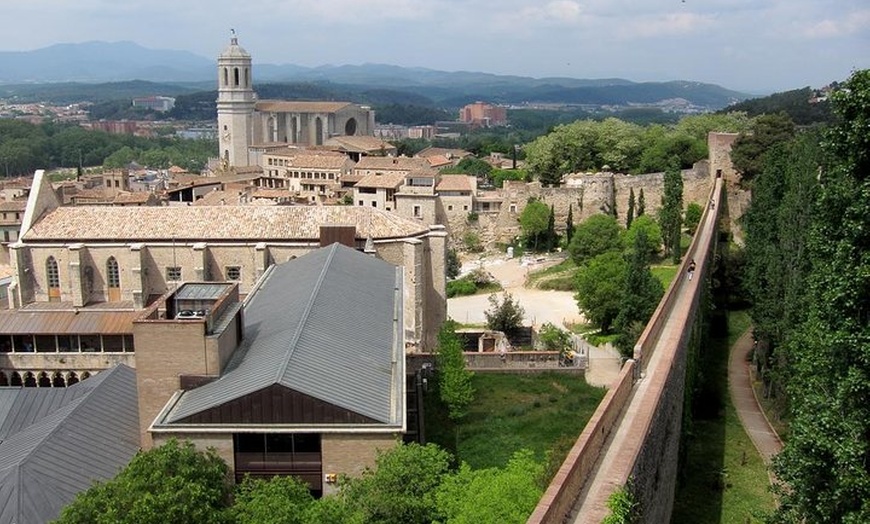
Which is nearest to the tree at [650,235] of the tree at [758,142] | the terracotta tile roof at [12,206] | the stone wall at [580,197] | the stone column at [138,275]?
the stone wall at [580,197]

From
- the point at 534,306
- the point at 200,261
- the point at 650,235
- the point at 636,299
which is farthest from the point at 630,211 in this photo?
the point at 200,261

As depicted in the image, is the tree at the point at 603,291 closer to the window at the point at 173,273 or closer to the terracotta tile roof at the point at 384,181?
the window at the point at 173,273

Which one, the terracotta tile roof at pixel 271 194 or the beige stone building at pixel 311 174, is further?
the beige stone building at pixel 311 174

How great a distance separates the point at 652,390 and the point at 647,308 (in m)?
16.9

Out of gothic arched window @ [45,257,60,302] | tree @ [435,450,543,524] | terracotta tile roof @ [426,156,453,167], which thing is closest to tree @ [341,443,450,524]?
tree @ [435,450,543,524]

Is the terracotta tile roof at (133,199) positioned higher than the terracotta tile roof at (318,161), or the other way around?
the terracotta tile roof at (318,161)

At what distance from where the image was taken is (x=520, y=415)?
28.8 metres

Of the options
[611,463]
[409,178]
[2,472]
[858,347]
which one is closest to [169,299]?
[2,472]

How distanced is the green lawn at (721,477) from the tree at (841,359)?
6189mm

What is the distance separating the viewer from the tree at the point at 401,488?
1529 centimetres

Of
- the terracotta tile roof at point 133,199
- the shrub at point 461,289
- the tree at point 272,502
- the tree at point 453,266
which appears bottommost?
the shrub at point 461,289

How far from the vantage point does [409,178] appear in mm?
64438

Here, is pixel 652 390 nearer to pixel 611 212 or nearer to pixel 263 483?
pixel 263 483

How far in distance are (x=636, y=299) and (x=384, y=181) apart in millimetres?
35551
